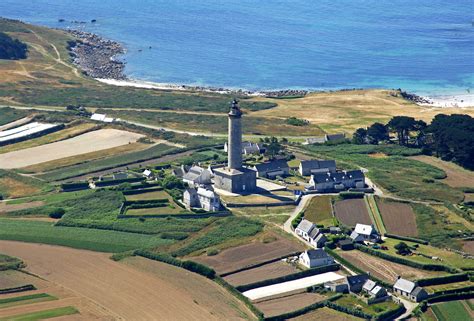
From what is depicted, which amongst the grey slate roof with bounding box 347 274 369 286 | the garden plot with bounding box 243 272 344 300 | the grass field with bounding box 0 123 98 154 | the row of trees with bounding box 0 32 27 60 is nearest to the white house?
the garden plot with bounding box 243 272 344 300

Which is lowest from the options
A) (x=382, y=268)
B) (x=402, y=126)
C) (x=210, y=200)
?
(x=382, y=268)

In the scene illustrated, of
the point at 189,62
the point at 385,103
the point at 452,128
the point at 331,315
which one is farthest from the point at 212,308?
the point at 189,62

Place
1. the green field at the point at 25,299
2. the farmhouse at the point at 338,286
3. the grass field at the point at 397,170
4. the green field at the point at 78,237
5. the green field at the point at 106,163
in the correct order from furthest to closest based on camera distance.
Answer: the green field at the point at 106,163 < the grass field at the point at 397,170 < the green field at the point at 78,237 < the farmhouse at the point at 338,286 < the green field at the point at 25,299

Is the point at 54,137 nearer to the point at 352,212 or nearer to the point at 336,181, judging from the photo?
the point at 336,181

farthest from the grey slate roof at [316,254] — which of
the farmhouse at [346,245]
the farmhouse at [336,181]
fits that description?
the farmhouse at [336,181]

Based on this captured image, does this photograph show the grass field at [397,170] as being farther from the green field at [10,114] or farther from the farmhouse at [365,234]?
the green field at [10,114]

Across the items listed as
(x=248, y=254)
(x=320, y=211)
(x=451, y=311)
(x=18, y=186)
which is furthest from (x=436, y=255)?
(x=18, y=186)
